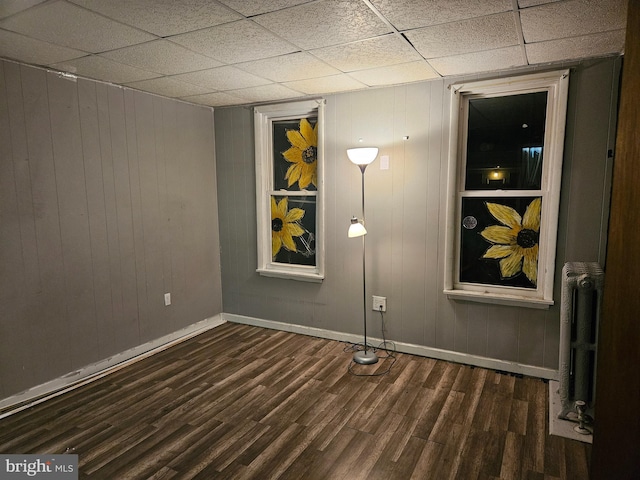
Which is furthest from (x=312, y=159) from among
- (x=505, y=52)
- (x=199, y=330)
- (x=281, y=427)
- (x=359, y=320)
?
(x=281, y=427)

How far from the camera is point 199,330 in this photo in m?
4.09

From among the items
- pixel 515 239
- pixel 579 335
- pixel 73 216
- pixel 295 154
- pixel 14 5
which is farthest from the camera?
pixel 295 154

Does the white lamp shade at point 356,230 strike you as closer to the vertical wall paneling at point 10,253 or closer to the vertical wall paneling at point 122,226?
the vertical wall paneling at point 122,226

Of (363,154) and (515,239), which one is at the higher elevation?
(363,154)

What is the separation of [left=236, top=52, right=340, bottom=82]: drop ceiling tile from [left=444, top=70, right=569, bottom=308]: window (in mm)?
1088

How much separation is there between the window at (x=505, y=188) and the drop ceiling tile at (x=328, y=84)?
0.81 metres

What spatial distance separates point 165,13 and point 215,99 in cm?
183

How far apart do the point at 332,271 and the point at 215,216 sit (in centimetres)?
145

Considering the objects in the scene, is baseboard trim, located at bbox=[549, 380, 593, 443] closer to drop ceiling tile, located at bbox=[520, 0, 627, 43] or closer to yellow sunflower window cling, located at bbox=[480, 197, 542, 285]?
yellow sunflower window cling, located at bbox=[480, 197, 542, 285]

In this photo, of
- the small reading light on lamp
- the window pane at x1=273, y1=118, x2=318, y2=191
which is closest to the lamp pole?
the small reading light on lamp

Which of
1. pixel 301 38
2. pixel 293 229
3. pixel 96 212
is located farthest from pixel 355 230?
A: pixel 96 212

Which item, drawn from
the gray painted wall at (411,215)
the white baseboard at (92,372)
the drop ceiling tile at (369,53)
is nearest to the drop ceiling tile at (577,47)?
the gray painted wall at (411,215)

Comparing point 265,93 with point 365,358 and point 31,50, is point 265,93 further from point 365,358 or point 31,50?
point 365,358

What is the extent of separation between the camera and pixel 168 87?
3.26m
